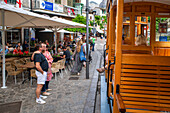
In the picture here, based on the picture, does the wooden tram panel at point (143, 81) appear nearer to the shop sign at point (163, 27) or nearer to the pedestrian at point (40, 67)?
the pedestrian at point (40, 67)

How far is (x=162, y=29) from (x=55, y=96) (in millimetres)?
4214

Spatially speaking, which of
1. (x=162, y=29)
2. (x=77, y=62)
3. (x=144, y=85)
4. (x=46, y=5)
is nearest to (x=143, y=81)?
(x=144, y=85)

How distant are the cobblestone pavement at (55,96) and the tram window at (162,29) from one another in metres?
3.22

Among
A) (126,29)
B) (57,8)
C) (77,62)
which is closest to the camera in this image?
(126,29)

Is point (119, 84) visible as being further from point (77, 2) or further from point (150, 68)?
point (77, 2)

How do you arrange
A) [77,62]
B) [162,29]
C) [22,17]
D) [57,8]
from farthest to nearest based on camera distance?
[57,8] → [77,62] → [22,17] → [162,29]

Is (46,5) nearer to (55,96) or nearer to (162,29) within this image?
(55,96)

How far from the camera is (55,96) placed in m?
6.41

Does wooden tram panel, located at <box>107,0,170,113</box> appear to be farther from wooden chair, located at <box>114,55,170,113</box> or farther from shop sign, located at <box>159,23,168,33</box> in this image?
shop sign, located at <box>159,23,168,33</box>

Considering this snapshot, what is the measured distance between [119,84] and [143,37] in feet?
13.5

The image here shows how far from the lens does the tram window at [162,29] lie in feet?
20.9

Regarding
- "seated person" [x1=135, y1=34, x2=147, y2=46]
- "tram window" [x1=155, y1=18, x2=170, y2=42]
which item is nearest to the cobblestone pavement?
"seated person" [x1=135, y1=34, x2=147, y2=46]

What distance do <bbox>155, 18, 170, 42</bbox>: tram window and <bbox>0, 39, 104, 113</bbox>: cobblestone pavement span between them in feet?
10.6

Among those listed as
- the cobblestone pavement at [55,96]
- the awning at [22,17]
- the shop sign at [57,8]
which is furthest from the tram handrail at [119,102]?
the shop sign at [57,8]
